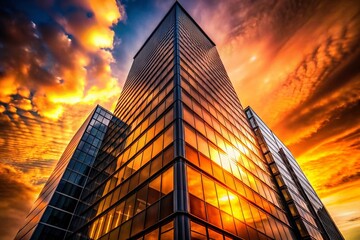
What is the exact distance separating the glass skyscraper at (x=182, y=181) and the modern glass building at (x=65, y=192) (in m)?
0.88

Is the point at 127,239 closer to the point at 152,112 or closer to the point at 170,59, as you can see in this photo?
the point at 152,112

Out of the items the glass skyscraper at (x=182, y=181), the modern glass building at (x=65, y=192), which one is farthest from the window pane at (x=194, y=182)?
the modern glass building at (x=65, y=192)

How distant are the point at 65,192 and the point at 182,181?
21139 mm

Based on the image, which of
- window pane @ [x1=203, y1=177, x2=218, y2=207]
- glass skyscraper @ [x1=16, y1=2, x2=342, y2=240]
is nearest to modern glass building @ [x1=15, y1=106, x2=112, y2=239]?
glass skyscraper @ [x1=16, y1=2, x2=342, y2=240]

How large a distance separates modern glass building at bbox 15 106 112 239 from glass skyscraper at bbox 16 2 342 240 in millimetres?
879

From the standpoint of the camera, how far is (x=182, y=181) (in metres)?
11.3

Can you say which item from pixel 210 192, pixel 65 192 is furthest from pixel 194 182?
pixel 65 192

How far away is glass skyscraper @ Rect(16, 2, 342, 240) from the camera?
1123 centimetres

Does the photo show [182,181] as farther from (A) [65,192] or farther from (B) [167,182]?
(A) [65,192]

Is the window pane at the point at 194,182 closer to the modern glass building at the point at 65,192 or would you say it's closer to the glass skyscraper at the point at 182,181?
the glass skyscraper at the point at 182,181

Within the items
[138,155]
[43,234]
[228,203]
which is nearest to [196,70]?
[138,155]

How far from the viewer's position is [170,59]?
81.0 feet

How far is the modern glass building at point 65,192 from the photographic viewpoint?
2205 centimetres

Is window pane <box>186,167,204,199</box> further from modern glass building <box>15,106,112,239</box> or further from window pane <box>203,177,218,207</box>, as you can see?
modern glass building <box>15,106,112,239</box>
